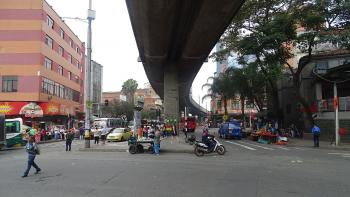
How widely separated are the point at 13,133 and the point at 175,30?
61.3 feet

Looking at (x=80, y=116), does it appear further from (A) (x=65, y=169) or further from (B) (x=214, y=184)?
(B) (x=214, y=184)

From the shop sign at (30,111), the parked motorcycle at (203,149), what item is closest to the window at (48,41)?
the shop sign at (30,111)

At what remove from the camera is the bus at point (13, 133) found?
34.7 m

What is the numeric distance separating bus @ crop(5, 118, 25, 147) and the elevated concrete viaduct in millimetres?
11803

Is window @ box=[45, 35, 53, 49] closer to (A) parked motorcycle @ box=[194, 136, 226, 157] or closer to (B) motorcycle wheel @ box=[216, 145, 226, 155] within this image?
(A) parked motorcycle @ box=[194, 136, 226, 157]

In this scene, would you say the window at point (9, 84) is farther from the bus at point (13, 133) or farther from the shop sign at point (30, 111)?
the bus at point (13, 133)

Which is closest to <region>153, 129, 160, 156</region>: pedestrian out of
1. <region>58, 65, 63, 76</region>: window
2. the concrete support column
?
the concrete support column

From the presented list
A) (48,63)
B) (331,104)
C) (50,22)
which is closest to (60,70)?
(48,63)

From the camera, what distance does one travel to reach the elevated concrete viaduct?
58.3ft

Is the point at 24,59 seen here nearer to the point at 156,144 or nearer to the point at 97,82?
the point at 156,144

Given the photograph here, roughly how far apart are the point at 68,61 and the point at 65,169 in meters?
59.6

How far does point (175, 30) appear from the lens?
23.7 metres

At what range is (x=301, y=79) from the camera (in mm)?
47500

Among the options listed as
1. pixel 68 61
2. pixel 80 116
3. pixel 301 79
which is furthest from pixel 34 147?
pixel 80 116
